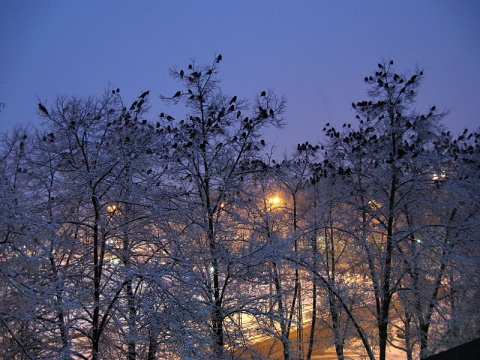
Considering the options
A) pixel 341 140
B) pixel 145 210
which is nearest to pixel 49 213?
pixel 145 210

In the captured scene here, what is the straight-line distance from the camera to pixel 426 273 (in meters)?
8.90

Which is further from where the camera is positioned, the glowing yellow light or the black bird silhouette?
the glowing yellow light

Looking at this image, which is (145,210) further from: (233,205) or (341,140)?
(341,140)

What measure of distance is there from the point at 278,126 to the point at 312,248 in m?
5.63

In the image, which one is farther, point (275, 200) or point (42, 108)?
point (275, 200)

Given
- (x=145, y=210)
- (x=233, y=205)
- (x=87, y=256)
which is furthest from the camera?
(x=233, y=205)

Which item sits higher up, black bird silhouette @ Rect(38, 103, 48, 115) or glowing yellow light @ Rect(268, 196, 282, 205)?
glowing yellow light @ Rect(268, 196, 282, 205)

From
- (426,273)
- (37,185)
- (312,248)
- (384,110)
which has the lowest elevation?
(426,273)

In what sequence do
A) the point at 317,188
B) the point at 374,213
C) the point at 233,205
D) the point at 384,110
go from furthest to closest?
1. the point at 317,188
2. the point at 374,213
3. the point at 384,110
4. the point at 233,205

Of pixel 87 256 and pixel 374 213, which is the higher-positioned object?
pixel 374 213

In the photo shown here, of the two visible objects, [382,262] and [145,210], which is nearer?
[145,210]

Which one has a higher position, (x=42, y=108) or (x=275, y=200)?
(x=275, y=200)

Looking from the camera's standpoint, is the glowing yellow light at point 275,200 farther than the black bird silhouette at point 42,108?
Yes

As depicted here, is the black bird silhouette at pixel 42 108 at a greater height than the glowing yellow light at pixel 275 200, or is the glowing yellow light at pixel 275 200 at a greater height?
the glowing yellow light at pixel 275 200
